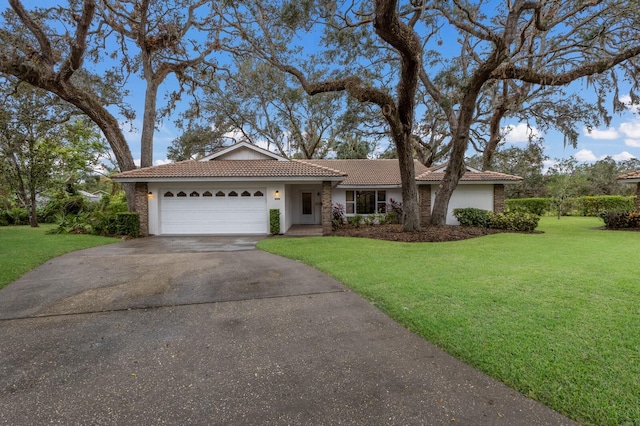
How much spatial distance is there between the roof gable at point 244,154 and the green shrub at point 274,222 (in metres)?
3.60

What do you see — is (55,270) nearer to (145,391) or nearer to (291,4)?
(145,391)

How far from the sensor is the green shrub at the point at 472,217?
51.1 feet

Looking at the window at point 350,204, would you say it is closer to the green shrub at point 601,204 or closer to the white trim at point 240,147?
the white trim at point 240,147

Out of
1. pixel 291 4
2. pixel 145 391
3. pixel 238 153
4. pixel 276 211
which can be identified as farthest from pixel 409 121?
pixel 145 391

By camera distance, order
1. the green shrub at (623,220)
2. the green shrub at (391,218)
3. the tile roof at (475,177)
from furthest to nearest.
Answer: the green shrub at (391,218)
the tile roof at (475,177)
the green shrub at (623,220)

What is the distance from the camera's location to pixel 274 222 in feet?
46.2

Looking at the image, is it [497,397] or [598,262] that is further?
[598,262]

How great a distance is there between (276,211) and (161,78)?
10500mm

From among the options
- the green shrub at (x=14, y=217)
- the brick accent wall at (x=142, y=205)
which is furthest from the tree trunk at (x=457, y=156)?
the green shrub at (x=14, y=217)

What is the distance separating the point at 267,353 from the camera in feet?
11.1

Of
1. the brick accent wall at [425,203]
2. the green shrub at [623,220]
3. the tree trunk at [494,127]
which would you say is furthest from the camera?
the brick accent wall at [425,203]

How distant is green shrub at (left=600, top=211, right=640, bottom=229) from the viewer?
571 inches

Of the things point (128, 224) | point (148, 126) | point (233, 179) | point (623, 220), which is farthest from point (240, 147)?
point (623, 220)

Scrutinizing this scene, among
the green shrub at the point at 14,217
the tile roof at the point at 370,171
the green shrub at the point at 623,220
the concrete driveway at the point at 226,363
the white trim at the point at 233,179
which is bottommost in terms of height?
the concrete driveway at the point at 226,363
